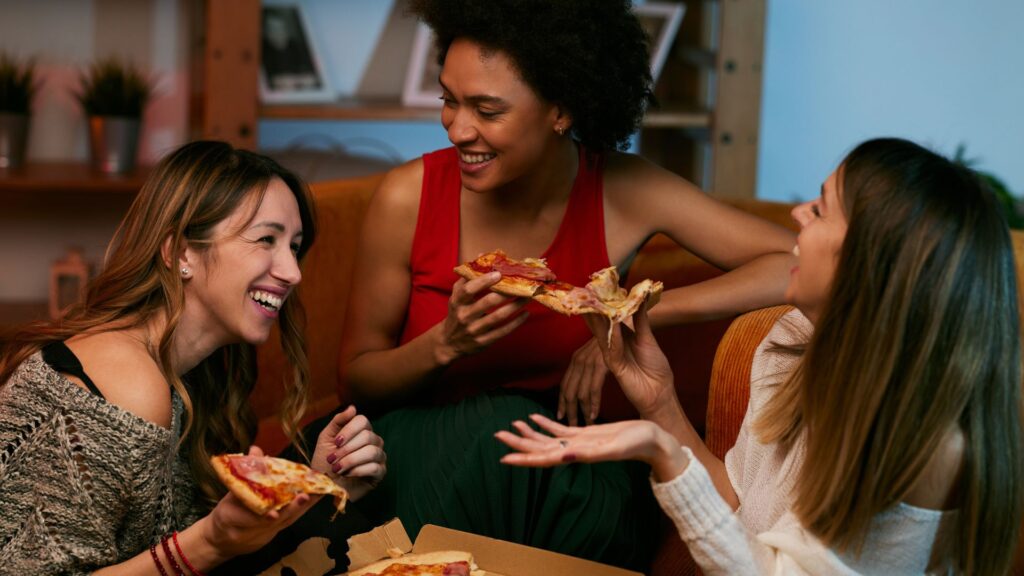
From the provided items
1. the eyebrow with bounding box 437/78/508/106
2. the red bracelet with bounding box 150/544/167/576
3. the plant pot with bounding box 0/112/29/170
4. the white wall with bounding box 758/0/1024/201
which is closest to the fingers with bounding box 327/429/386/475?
the red bracelet with bounding box 150/544/167/576

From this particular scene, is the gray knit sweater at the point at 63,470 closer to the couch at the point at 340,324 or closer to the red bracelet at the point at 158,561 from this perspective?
the red bracelet at the point at 158,561

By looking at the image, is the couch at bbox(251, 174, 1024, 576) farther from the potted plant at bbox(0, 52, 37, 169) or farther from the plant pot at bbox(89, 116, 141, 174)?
the potted plant at bbox(0, 52, 37, 169)

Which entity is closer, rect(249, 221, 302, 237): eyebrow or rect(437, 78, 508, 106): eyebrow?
rect(249, 221, 302, 237): eyebrow

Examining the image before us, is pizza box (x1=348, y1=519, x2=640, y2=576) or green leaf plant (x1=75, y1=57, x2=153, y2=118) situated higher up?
green leaf plant (x1=75, y1=57, x2=153, y2=118)

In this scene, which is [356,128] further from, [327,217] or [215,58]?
[327,217]

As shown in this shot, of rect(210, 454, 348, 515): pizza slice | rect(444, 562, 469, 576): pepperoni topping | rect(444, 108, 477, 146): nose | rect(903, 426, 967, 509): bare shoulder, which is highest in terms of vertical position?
rect(444, 108, 477, 146): nose

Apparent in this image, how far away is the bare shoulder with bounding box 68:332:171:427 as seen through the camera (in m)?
1.56

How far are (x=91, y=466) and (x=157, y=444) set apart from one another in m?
0.09

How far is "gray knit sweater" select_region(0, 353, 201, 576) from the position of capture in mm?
1530

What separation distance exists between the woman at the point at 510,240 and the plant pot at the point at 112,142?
1515 millimetres

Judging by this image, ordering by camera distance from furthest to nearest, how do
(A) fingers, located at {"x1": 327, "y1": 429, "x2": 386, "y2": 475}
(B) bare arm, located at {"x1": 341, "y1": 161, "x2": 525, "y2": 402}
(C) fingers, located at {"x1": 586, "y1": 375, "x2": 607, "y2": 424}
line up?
(B) bare arm, located at {"x1": 341, "y1": 161, "x2": 525, "y2": 402} → (C) fingers, located at {"x1": 586, "y1": 375, "x2": 607, "y2": 424} → (A) fingers, located at {"x1": 327, "y1": 429, "x2": 386, "y2": 475}

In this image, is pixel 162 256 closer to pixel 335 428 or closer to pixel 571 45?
pixel 335 428

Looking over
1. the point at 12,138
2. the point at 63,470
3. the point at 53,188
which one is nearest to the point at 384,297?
the point at 63,470

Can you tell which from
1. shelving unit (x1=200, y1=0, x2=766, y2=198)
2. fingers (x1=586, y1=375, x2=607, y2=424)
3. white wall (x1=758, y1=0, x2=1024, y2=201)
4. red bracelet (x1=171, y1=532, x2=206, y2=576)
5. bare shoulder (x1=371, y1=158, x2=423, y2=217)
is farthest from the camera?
white wall (x1=758, y1=0, x2=1024, y2=201)
